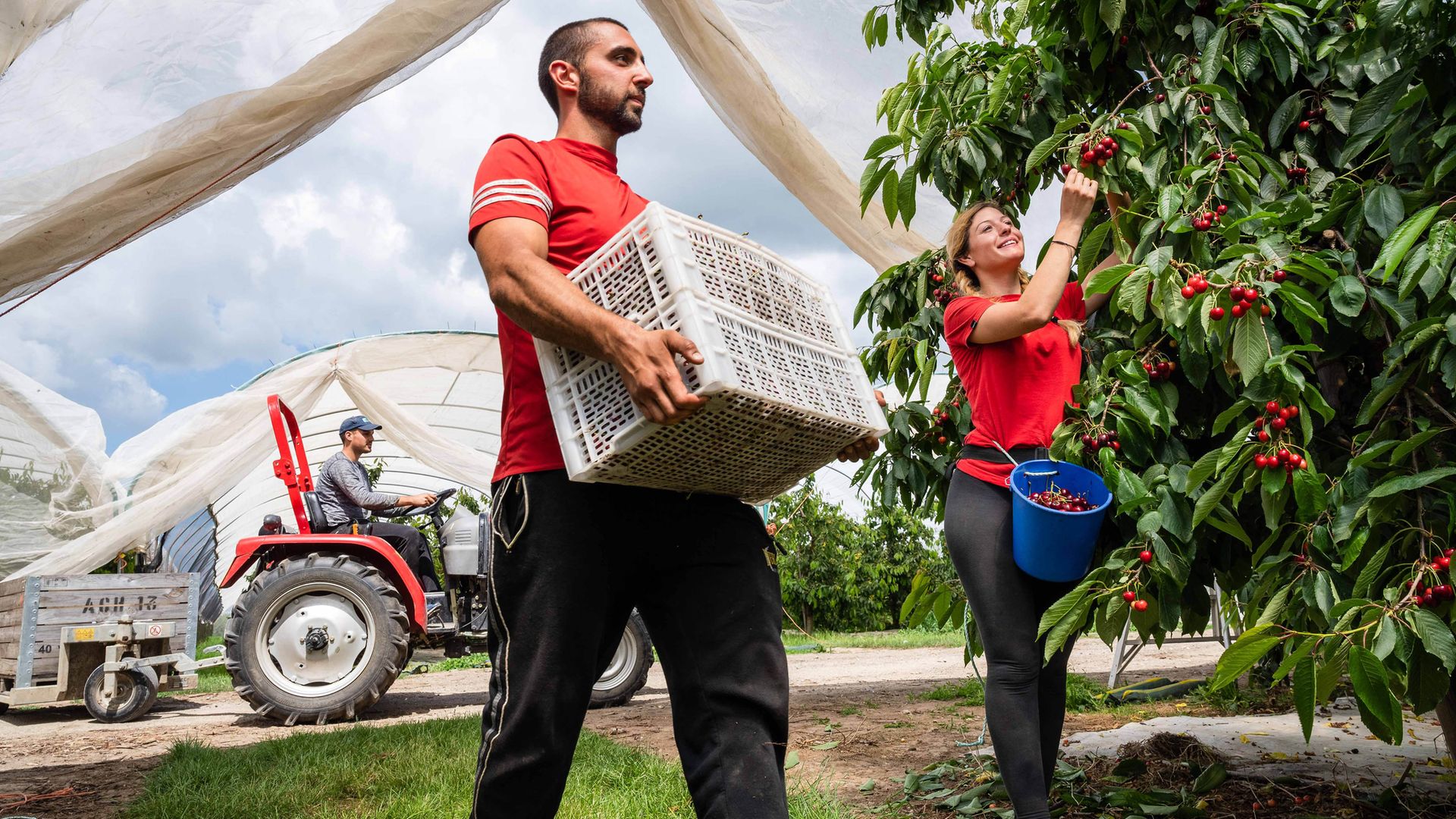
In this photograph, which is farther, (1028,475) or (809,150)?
(809,150)

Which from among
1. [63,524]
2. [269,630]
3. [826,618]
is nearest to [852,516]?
[826,618]

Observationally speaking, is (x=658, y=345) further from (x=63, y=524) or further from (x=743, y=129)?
(x=63, y=524)

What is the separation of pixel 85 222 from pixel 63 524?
257 cm

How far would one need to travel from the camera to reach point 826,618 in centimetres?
1319

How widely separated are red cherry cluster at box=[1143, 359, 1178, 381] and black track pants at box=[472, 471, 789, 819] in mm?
1023

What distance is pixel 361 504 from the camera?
5973mm

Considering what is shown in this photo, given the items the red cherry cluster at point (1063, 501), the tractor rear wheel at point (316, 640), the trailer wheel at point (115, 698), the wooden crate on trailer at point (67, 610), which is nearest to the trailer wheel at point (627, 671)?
the tractor rear wheel at point (316, 640)

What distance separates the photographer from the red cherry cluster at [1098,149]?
6.73ft

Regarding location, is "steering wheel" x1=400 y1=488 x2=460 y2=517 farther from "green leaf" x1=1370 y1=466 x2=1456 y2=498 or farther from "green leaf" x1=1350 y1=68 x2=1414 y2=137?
"green leaf" x1=1370 y1=466 x2=1456 y2=498

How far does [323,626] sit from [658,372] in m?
4.79

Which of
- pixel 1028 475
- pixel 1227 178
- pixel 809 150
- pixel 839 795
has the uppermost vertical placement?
pixel 809 150

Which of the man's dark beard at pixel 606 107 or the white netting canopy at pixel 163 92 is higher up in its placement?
the white netting canopy at pixel 163 92

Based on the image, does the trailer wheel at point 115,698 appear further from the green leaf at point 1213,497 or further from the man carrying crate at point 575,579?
the green leaf at point 1213,497

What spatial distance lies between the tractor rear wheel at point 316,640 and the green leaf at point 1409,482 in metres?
4.72
